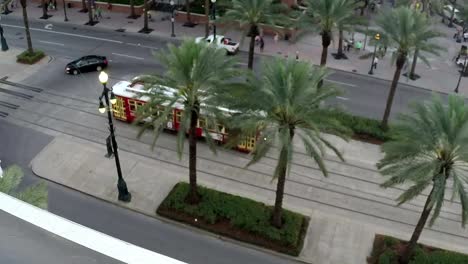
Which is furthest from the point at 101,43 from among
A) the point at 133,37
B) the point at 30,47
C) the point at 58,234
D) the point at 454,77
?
the point at 58,234

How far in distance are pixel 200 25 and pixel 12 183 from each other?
39.0 metres

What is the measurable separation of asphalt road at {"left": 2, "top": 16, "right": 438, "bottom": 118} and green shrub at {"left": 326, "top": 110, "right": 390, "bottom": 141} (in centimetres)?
171

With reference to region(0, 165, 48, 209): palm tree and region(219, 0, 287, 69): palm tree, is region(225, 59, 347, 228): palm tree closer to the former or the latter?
region(0, 165, 48, 209): palm tree

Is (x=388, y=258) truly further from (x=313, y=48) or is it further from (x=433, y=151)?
(x=313, y=48)

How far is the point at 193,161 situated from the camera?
22.9 meters

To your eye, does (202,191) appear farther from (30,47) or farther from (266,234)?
(30,47)

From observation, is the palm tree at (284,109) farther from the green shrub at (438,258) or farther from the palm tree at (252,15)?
the palm tree at (252,15)

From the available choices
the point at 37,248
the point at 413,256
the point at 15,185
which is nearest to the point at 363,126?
the point at 413,256

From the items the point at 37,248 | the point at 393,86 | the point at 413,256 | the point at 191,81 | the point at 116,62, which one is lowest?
the point at 413,256

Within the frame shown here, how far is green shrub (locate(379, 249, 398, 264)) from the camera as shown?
21297 millimetres

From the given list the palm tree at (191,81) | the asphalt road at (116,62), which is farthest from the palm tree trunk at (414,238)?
the asphalt road at (116,62)

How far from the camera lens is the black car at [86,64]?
123ft

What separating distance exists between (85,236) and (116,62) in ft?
122

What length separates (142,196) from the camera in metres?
25.3
